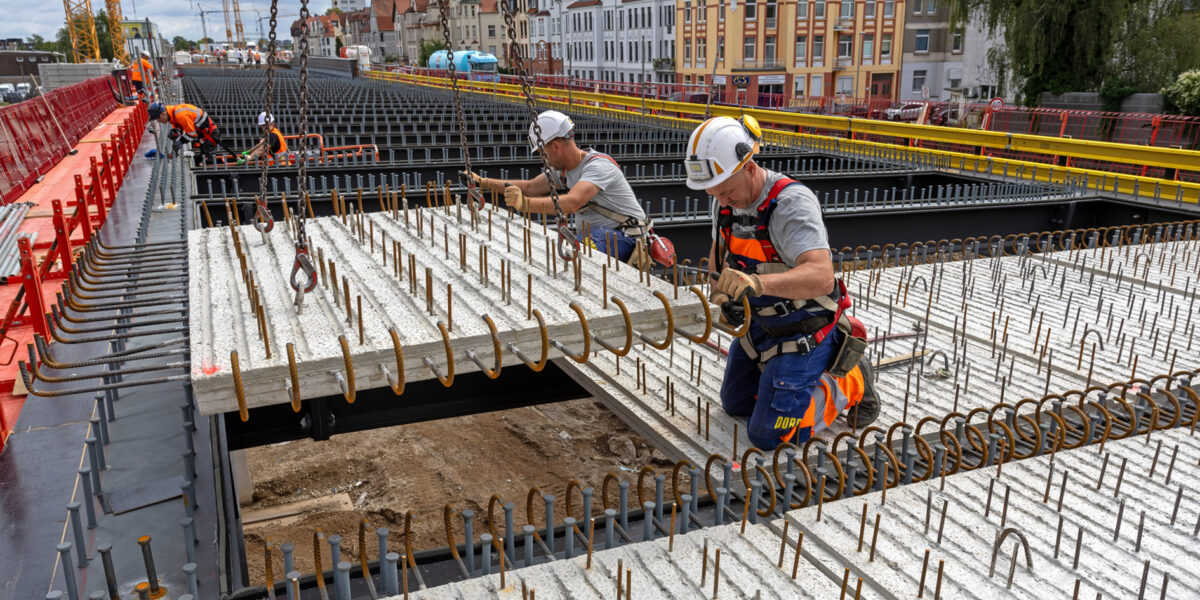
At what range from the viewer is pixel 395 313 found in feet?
12.2

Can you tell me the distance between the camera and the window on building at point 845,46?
52.3 meters

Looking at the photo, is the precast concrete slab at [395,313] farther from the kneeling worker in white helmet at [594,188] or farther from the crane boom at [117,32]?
the crane boom at [117,32]

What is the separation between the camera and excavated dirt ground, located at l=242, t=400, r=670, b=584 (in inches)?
305

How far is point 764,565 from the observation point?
3143 millimetres

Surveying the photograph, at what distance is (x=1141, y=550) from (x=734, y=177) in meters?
2.29

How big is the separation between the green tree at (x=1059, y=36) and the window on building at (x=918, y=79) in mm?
29095

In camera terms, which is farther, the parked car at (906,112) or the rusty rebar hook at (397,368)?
the parked car at (906,112)

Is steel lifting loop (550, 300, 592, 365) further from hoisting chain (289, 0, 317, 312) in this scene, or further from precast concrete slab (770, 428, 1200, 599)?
hoisting chain (289, 0, 317, 312)

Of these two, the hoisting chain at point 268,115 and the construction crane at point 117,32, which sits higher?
the construction crane at point 117,32

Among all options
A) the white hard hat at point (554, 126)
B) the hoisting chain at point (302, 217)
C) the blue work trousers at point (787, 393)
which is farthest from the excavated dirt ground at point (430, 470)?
the hoisting chain at point (302, 217)

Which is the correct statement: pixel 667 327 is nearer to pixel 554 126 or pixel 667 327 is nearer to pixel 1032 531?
pixel 1032 531

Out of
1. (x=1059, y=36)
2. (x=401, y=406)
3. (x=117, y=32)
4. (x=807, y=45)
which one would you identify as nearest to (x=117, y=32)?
(x=117, y=32)

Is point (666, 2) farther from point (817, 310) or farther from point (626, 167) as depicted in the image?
point (817, 310)

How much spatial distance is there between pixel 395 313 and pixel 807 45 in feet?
173
